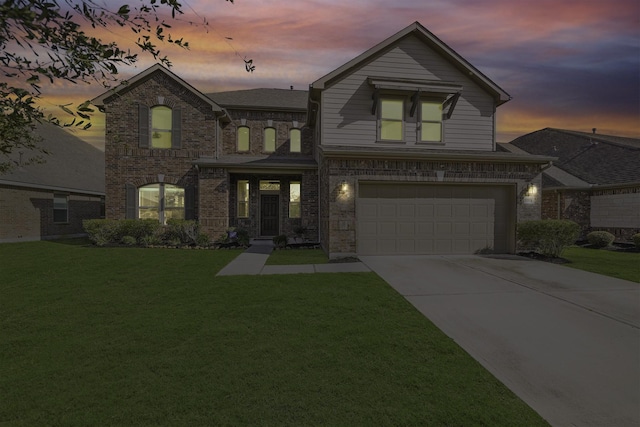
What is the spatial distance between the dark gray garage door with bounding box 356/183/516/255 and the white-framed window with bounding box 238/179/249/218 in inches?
294

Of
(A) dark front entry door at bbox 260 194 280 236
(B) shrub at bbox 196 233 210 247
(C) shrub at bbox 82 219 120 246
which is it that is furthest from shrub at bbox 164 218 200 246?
(A) dark front entry door at bbox 260 194 280 236

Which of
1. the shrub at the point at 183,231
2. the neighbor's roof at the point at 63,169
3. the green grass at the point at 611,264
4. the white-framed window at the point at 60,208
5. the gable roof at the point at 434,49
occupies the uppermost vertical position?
the gable roof at the point at 434,49

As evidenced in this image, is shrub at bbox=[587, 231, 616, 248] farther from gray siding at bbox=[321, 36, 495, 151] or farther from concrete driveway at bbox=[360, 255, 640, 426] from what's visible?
concrete driveway at bbox=[360, 255, 640, 426]

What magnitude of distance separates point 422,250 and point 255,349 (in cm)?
806

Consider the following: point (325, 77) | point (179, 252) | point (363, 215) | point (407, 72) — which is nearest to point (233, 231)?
point (179, 252)

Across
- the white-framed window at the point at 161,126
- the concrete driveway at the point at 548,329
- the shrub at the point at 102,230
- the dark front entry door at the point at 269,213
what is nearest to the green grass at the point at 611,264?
the concrete driveway at the point at 548,329

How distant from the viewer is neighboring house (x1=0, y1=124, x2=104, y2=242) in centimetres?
1501

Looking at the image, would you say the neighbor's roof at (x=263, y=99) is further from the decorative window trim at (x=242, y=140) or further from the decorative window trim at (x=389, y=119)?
the decorative window trim at (x=389, y=119)

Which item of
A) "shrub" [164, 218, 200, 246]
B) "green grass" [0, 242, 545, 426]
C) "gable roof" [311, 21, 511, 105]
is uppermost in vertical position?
"gable roof" [311, 21, 511, 105]

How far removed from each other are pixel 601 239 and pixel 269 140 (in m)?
17.1

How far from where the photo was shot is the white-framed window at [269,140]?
16578 mm

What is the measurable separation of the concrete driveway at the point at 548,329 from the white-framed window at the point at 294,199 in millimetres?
7938

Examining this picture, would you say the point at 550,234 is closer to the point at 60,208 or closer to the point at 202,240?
the point at 202,240

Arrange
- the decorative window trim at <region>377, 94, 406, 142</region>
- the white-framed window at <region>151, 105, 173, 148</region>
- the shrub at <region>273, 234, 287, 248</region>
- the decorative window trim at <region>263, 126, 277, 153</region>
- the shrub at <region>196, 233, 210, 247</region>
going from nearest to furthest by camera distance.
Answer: the decorative window trim at <region>377, 94, 406, 142</region>, the shrub at <region>273, 234, 287, 248</region>, the shrub at <region>196, 233, 210, 247</region>, the white-framed window at <region>151, 105, 173, 148</region>, the decorative window trim at <region>263, 126, 277, 153</region>
